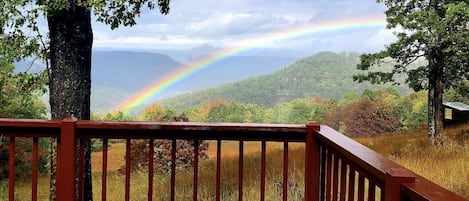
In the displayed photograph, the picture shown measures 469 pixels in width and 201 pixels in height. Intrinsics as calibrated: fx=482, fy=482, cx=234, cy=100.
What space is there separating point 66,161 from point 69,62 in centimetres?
253

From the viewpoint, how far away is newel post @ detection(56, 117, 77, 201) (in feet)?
8.55

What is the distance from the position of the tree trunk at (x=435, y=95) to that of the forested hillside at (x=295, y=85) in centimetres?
1280

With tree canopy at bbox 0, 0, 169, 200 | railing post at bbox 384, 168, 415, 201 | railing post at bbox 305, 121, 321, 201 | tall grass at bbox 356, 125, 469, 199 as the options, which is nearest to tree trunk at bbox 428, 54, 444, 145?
tall grass at bbox 356, 125, 469, 199

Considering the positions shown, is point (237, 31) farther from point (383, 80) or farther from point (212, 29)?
point (383, 80)

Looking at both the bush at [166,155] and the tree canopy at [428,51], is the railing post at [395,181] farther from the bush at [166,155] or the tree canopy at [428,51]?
the tree canopy at [428,51]

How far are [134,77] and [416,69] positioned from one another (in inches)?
1580

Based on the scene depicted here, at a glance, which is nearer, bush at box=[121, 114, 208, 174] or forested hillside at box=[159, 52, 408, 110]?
bush at box=[121, 114, 208, 174]

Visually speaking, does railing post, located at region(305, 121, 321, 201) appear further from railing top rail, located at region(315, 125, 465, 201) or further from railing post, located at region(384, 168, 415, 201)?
railing post, located at region(384, 168, 415, 201)

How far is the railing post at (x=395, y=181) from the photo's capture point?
4.30 ft

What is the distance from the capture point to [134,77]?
49.7 metres

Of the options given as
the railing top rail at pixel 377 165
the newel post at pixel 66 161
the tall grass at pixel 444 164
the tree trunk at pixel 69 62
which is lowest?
the tall grass at pixel 444 164

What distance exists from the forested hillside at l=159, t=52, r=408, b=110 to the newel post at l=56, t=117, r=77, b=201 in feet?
77.2

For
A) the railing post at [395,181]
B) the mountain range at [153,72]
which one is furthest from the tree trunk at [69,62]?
the mountain range at [153,72]

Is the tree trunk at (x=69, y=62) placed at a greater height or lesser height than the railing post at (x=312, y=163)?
greater
